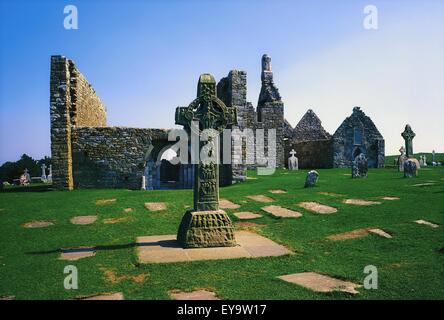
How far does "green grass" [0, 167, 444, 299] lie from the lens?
15.6 feet

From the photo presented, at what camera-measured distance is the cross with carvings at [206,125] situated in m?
7.12

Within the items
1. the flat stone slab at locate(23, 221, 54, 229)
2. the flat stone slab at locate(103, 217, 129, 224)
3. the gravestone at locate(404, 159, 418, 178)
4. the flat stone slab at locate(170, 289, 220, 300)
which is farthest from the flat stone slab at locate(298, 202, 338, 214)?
the gravestone at locate(404, 159, 418, 178)

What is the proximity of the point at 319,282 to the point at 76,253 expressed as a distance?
13.7 ft

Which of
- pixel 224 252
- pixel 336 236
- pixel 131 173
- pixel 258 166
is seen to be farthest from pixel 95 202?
pixel 258 166

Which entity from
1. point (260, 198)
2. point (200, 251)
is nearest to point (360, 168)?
point (260, 198)

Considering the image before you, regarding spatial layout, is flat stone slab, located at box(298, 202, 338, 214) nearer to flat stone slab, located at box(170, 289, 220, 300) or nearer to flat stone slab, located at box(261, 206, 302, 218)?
flat stone slab, located at box(261, 206, 302, 218)

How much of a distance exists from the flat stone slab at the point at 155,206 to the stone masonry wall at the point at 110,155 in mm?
5772

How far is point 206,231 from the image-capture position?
6879 millimetres

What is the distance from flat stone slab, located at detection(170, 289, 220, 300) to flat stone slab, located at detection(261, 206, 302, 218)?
15.5 ft

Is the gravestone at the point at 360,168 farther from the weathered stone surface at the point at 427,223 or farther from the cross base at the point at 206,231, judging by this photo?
the cross base at the point at 206,231

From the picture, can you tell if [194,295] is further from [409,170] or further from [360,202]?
[409,170]

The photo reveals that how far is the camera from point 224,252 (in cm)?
646

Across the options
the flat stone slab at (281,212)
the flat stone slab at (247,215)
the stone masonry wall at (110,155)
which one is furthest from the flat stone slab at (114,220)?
Answer: the stone masonry wall at (110,155)
